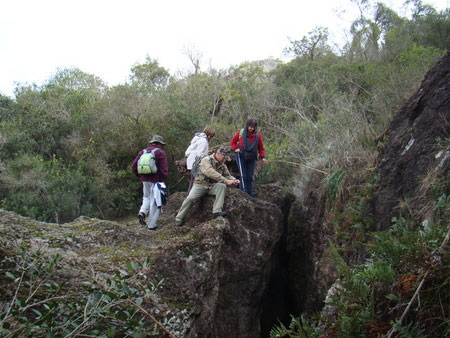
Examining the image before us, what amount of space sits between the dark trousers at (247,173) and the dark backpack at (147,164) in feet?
5.85

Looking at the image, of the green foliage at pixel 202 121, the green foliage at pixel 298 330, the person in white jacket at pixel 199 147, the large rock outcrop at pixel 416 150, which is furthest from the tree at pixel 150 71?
the green foliage at pixel 298 330

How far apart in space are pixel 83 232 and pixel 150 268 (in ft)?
5.78

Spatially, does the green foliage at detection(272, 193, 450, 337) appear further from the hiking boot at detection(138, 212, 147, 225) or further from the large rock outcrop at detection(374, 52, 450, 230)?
the hiking boot at detection(138, 212, 147, 225)

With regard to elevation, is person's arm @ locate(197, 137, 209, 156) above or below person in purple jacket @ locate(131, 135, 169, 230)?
above

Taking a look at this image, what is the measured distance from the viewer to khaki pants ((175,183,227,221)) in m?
7.46

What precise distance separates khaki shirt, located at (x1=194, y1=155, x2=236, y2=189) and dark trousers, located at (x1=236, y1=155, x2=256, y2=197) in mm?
1016

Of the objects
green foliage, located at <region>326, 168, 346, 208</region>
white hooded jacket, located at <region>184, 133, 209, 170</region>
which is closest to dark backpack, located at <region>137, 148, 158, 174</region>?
white hooded jacket, located at <region>184, 133, 209, 170</region>

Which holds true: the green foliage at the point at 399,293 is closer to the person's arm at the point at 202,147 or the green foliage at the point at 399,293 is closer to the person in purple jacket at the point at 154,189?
the person in purple jacket at the point at 154,189

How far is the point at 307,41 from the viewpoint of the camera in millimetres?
27219

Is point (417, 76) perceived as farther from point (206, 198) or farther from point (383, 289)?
point (383, 289)

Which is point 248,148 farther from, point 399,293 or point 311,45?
point 311,45

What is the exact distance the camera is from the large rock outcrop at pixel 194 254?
17.1ft

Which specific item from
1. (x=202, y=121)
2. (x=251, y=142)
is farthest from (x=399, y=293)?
(x=202, y=121)

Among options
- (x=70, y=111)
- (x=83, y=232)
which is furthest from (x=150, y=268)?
(x=70, y=111)
